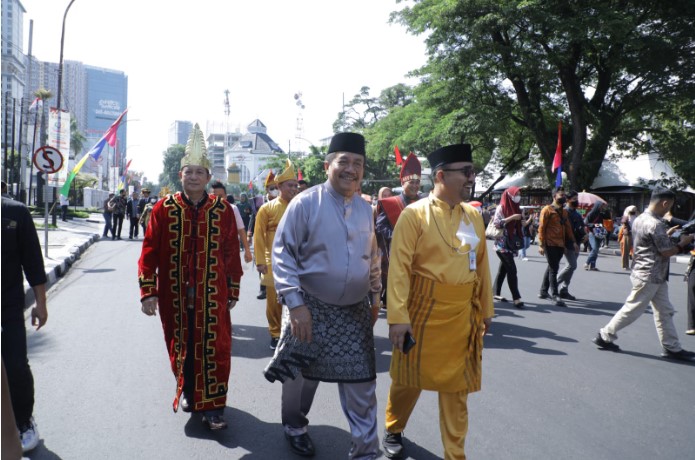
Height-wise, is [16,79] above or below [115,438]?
above

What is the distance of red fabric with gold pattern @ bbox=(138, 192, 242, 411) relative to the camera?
386 cm

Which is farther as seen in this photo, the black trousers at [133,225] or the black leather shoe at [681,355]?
the black trousers at [133,225]

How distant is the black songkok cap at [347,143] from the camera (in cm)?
332

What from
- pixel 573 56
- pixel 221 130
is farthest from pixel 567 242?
pixel 221 130

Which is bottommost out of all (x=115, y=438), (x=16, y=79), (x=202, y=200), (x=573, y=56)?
(x=115, y=438)

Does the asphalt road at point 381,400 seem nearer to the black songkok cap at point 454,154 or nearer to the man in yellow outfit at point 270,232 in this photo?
the man in yellow outfit at point 270,232

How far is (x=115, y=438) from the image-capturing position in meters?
3.70

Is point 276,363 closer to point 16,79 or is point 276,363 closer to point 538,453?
point 538,453

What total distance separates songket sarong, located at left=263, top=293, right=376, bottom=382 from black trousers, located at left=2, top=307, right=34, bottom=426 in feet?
4.61

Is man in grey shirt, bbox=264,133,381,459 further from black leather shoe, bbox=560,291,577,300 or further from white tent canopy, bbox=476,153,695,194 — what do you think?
white tent canopy, bbox=476,153,695,194

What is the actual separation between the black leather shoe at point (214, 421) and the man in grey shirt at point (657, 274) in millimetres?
4200

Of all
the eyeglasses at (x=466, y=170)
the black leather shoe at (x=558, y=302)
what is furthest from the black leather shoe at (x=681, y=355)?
the eyeglasses at (x=466, y=170)

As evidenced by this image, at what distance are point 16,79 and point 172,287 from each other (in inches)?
3598

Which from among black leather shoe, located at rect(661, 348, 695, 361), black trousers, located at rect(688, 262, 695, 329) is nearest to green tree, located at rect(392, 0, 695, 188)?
black trousers, located at rect(688, 262, 695, 329)
